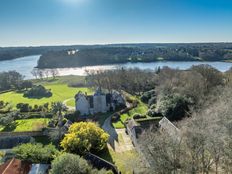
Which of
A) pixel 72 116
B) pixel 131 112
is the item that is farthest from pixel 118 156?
pixel 131 112

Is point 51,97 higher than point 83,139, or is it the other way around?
point 83,139

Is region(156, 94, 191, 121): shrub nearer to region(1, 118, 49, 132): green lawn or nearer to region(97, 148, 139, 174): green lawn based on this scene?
region(97, 148, 139, 174): green lawn

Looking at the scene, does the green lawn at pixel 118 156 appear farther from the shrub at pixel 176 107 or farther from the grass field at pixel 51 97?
the grass field at pixel 51 97

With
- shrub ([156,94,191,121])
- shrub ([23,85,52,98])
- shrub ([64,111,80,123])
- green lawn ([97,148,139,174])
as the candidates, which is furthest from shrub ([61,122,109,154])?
shrub ([23,85,52,98])

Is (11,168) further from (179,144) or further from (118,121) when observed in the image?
(118,121)

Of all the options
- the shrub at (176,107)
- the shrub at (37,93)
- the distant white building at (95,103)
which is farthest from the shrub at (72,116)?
the shrub at (37,93)

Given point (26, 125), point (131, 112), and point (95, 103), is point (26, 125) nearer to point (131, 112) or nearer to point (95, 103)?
point (95, 103)
